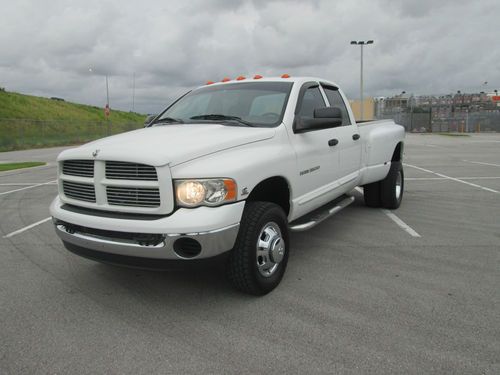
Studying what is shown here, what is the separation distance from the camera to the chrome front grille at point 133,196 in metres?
2.99

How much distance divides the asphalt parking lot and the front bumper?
1.79 feet

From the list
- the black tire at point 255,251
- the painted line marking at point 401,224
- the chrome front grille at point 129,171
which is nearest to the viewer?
the chrome front grille at point 129,171

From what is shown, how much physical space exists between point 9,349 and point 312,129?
2.99m

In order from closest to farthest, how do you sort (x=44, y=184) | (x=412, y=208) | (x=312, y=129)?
(x=312, y=129) < (x=412, y=208) < (x=44, y=184)

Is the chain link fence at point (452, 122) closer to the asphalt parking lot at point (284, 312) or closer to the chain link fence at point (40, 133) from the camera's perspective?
the chain link fence at point (40, 133)

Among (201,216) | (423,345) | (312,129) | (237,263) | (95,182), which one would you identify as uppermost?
(312,129)

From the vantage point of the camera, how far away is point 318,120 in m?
3.93

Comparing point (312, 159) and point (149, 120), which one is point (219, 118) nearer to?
point (312, 159)

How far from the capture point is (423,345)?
2.71 metres

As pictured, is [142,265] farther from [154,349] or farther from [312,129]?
[312,129]

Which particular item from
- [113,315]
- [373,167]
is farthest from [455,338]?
[373,167]

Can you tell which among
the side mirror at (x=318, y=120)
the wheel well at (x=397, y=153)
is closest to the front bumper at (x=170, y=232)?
the side mirror at (x=318, y=120)

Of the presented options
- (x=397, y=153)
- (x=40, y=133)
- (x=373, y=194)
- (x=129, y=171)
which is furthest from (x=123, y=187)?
(x=40, y=133)

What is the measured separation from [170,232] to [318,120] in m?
1.83
